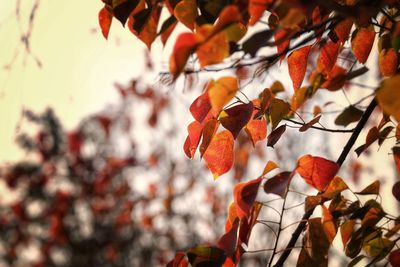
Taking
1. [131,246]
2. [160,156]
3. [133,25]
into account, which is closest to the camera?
[133,25]

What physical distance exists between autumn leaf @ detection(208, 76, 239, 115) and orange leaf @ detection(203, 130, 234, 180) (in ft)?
0.83

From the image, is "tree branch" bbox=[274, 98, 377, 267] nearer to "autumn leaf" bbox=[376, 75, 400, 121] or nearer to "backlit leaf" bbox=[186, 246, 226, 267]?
"backlit leaf" bbox=[186, 246, 226, 267]

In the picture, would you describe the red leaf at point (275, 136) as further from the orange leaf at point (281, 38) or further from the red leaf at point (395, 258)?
the red leaf at point (395, 258)

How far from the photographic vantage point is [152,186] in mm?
6379

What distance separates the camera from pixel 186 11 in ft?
2.70

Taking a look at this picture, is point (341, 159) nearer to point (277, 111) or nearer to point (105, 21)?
point (277, 111)

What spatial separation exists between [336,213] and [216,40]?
0.49 metres

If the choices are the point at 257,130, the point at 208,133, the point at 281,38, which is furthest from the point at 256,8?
the point at 257,130

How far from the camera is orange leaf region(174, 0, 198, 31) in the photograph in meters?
0.82

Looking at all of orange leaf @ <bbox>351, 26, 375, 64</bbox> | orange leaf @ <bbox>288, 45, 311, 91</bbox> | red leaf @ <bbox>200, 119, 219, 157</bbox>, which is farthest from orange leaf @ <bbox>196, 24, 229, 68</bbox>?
orange leaf @ <bbox>351, 26, 375, 64</bbox>

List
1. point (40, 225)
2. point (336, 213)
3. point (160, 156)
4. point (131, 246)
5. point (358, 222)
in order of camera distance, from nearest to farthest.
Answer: point (336, 213) < point (358, 222) < point (160, 156) < point (131, 246) < point (40, 225)

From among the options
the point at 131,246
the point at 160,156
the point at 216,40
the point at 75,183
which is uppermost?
the point at 216,40

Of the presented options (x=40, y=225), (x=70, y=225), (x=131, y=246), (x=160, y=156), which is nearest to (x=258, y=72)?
(x=160, y=156)

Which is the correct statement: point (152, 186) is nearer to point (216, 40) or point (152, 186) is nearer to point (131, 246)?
point (131, 246)
